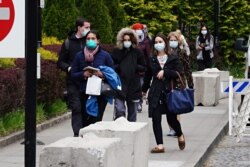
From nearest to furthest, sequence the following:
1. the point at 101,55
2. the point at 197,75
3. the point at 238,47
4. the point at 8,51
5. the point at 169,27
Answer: the point at 8,51, the point at 101,55, the point at 238,47, the point at 197,75, the point at 169,27

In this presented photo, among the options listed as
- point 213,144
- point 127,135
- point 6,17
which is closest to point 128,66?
point 213,144

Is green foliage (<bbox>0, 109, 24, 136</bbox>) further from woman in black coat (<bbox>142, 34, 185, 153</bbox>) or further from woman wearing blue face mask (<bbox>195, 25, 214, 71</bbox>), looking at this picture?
woman wearing blue face mask (<bbox>195, 25, 214, 71</bbox>)

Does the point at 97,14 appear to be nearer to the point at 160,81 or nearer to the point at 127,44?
the point at 127,44

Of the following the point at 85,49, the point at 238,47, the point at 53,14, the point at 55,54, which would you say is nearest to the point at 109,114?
the point at 55,54

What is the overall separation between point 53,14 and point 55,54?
5691 mm

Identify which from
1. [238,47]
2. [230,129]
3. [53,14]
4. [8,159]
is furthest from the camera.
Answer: [53,14]

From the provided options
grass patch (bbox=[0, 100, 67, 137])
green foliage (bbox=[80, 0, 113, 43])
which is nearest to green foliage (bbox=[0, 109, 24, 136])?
grass patch (bbox=[0, 100, 67, 137])

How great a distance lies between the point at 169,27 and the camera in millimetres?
38219

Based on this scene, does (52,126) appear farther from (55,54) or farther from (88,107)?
(88,107)

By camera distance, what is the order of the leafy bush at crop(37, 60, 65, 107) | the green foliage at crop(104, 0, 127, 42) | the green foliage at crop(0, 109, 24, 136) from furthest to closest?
the green foliage at crop(104, 0, 127, 42) < the leafy bush at crop(37, 60, 65, 107) < the green foliage at crop(0, 109, 24, 136)

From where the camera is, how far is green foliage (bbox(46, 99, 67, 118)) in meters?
18.8

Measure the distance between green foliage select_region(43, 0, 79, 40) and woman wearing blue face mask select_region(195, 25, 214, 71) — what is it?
8.06m

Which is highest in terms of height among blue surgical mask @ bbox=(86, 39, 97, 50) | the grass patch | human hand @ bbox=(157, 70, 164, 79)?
blue surgical mask @ bbox=(86, 39, 97, 50)

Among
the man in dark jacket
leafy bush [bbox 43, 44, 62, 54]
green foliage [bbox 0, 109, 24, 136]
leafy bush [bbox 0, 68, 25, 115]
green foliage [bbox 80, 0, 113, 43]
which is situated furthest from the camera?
green foliage [bbox 80, 0, 113, 43]
